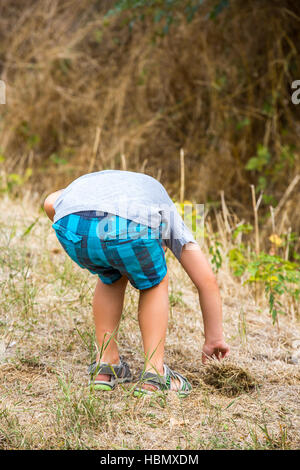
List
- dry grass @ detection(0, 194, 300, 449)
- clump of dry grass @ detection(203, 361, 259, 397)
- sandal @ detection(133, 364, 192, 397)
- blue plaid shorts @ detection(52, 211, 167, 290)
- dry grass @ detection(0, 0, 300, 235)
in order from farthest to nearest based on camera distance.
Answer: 1. dry grass @ detection(0, 0, 300, 235)
2. clump of dry grass @ detection(203, 361, 259, 397)
3. sandal @ detection(133, 364, 192, 397)
4. blue plaid shorts @ detection(52, 211, 167, 290)
5. dry grass @ detection(0, 194, 300, 449)

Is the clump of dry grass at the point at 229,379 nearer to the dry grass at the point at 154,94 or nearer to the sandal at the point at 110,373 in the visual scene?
the sandal at the point at 110,373

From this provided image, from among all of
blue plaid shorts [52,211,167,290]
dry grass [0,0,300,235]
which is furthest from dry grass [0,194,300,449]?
dry grass [0,0,300,235]

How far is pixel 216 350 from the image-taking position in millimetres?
2393

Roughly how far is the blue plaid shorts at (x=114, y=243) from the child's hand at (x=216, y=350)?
453 mm

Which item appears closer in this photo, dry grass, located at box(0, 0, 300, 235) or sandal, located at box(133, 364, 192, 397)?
sandal, located at box(133, 364, 192, 397)

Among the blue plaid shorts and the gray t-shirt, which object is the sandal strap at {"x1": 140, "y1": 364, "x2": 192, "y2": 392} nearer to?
the blue plaid shorts

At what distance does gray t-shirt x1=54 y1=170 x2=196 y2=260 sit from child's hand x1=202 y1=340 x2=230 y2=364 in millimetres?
433

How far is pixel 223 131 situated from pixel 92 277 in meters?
3.54

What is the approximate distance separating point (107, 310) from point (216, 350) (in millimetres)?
509

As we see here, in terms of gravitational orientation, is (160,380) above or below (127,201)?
below

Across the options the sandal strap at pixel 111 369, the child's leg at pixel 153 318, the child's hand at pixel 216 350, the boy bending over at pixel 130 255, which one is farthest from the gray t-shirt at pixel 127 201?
the sandal strap at pixel 111 369

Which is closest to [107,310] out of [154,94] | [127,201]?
[127,201]

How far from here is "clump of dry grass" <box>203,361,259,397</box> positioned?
229cm

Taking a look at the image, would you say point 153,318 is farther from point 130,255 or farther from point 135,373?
point 135,373
